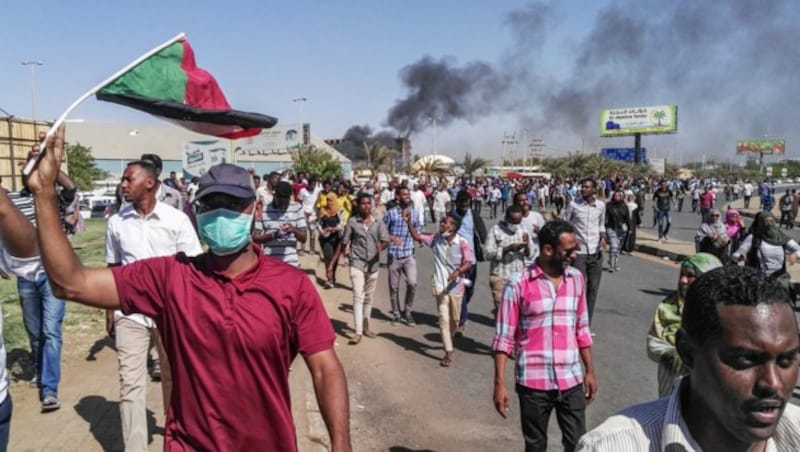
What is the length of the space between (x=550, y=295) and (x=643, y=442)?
7.84 feet

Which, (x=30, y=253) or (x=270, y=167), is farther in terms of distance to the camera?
(x=270, y=167)

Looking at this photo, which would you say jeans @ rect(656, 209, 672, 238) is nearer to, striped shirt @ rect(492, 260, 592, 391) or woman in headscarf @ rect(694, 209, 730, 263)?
woman in headscarf @ rect(694, 209, 730, 263)

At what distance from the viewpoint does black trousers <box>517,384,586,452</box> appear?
383 centimetres

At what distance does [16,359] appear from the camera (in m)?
6.66

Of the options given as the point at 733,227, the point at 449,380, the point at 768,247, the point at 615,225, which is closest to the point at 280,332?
the point at 449,380

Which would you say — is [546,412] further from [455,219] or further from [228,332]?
[455,219]

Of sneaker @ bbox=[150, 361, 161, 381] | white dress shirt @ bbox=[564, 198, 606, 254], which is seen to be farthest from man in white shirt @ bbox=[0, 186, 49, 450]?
white dress shirt @ bbox=[564, 198, 606, 254]

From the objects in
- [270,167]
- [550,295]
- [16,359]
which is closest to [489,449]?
[550,295]

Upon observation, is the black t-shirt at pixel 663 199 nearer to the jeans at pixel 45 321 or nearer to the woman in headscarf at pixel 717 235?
the woman in headscarf at pixel 717 235

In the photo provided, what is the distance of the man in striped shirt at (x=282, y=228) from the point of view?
685 cm

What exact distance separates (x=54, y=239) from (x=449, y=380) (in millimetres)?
4753

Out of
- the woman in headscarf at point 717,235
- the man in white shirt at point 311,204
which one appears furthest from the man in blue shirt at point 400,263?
the man in white shirt at point 311,204

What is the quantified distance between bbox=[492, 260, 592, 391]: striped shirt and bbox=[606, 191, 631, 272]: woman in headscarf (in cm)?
1016

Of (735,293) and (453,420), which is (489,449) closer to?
(453,420)
